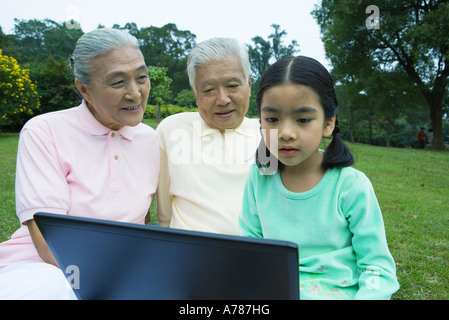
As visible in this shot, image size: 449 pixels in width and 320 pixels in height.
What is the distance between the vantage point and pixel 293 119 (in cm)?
153

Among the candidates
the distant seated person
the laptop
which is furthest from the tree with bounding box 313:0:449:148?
the laptop

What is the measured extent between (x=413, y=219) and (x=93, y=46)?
15.6 feet

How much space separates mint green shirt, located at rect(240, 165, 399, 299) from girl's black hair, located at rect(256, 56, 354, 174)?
0.19 ft

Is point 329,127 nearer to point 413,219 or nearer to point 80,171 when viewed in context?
point 80,171

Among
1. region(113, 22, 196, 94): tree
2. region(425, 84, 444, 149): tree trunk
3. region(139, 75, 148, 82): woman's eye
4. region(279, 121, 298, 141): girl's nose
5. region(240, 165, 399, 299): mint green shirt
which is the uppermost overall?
region(113, 22, 196, 94): tree

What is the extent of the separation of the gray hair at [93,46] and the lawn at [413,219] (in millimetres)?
1419

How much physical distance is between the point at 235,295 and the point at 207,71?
5.16 feet

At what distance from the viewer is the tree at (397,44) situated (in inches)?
647

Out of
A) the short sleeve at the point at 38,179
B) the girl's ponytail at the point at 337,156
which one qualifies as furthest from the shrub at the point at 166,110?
the girl's ponytail at the point at 337,156

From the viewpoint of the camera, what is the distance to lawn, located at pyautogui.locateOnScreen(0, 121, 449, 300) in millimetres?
3328

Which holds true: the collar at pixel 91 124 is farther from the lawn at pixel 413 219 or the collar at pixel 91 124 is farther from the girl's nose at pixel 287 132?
the lawn at pixel 413 219

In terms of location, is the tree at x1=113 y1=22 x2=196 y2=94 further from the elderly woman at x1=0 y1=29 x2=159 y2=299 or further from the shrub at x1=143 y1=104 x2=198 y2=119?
the elderly woman at x1=0 y1=29 x2=159 y2=299

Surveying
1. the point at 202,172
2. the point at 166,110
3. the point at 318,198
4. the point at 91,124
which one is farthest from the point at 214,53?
the point at 166,110
